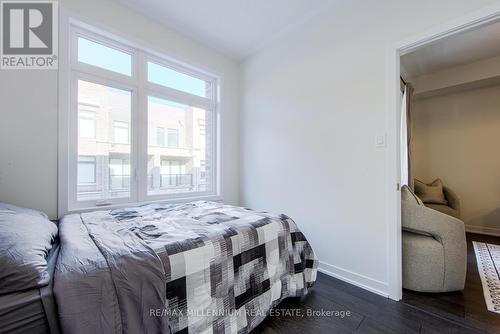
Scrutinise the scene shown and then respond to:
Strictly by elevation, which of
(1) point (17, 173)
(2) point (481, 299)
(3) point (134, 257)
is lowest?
(2) point (481, 299)

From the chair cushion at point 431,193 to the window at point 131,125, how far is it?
357 cm

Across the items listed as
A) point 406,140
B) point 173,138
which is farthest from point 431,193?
point 173,138

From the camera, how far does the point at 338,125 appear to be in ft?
7.44

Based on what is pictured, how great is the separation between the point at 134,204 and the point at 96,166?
55cm

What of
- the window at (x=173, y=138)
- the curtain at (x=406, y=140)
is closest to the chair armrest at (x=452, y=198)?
the curtain at (x=406, y=140)

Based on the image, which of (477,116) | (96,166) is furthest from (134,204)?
(477,116)

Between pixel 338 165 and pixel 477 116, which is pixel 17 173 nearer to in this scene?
pixel 338 165

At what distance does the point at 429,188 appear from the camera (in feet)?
12.1

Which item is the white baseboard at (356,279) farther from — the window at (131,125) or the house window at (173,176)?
the house window at (173,176)

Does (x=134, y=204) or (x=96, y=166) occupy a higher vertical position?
(x=96, y=166)

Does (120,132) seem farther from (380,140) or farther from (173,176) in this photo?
(380,140)

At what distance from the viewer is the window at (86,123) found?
7.12 feet

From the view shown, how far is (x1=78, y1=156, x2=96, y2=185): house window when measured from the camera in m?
2.17

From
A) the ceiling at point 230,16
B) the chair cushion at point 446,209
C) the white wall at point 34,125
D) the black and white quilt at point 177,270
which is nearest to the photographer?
the black and white quilt at point 177,270
